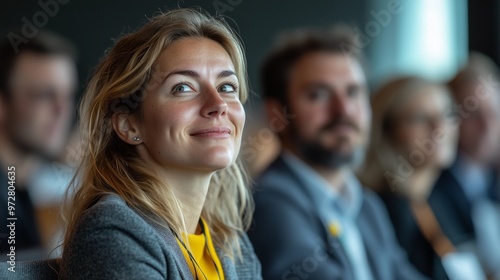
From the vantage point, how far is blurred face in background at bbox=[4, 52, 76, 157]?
2365 mm

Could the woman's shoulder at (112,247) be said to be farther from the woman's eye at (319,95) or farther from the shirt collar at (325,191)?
the woman's eye at (319,95)

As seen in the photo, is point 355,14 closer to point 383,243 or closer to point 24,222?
point 383,243

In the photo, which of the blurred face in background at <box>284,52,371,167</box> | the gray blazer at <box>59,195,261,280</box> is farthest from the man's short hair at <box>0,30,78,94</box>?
the gray blazer at <box>59,195,261,280</box>

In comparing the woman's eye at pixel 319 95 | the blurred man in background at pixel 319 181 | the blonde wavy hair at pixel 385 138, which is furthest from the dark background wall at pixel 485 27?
the woman's eye at pixel 319 95

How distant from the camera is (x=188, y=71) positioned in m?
1.19

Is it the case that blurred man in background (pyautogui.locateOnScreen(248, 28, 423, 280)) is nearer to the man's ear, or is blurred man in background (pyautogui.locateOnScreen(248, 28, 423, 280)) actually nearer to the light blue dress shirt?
the light blue dress shirt

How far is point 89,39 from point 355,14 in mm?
1176

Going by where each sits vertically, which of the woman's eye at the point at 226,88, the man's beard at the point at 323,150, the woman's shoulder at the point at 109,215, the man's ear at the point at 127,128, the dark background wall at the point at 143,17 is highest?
the dark background wall at the point at 143,17

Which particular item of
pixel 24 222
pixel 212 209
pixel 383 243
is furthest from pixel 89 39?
pixel 212 209

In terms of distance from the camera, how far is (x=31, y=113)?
2.38 meters

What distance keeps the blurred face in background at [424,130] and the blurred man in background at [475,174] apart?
8 centimetres

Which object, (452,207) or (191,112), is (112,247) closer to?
(191,112)

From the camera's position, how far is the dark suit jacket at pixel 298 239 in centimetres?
196

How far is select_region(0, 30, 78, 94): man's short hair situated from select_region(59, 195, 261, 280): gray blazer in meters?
1.41
